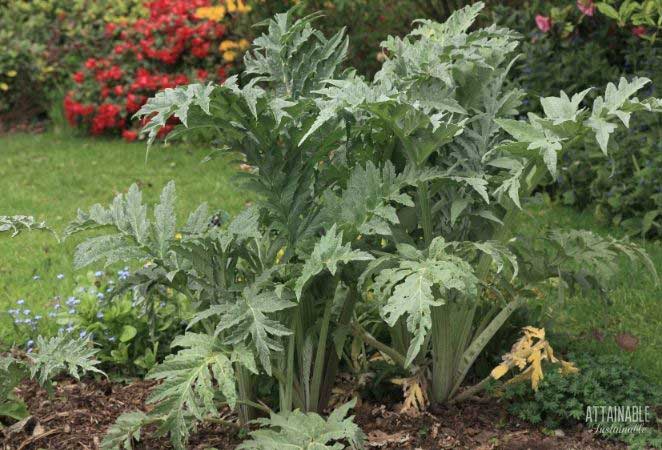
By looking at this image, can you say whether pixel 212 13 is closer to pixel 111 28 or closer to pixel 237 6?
pixel 237 6

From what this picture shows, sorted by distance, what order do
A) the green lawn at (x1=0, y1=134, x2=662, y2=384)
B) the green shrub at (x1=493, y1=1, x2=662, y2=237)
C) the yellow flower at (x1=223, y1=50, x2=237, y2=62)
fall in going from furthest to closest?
the yellow flower at (x1=223, y1=50, x2=237, y2=62) → the green shrub at (x1=493, y1=1, x2=662, y2=237) → the green lawn at (x1=0, y1=134, x2=662, y2=384)

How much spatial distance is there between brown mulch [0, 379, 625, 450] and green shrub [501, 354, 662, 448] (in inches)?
2.3

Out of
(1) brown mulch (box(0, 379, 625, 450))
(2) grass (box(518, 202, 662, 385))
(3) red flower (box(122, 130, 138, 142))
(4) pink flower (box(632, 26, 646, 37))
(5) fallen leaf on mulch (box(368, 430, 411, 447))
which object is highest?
(4) pink flower (box(632, 26, 646, 37))

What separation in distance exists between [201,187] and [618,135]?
3.18 metres

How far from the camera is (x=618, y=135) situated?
21.1 feet

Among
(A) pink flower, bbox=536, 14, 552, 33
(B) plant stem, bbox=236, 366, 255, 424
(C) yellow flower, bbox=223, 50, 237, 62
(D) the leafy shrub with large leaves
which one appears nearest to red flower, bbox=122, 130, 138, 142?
(C) yellow flower, bbox=223, 50, 237, 62

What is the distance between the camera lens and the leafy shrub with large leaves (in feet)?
10.3

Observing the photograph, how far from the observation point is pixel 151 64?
9.71 m

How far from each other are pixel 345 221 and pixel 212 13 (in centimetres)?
666

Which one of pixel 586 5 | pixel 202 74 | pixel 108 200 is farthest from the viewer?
pixel 202 74

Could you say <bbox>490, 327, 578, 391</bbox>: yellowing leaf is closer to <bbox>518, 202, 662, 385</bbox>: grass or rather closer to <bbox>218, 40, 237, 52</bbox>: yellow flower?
<bbox>518, 202, 662, 385</bbox>: grass

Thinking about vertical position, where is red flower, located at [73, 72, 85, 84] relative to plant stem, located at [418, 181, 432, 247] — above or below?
above

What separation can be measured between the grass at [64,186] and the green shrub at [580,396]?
2.58 m

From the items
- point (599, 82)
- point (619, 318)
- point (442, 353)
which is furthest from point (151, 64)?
point (442, 353)
